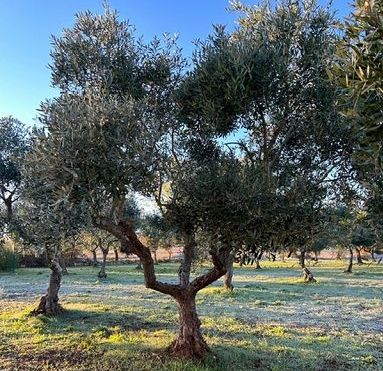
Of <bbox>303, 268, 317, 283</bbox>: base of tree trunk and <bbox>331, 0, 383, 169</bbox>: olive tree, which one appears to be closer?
<bbox>331, 0, 383, 169</bbox>: olive tree

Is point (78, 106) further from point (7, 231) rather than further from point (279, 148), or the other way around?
point (7, 231)

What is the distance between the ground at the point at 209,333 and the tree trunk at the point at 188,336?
0.31 metres

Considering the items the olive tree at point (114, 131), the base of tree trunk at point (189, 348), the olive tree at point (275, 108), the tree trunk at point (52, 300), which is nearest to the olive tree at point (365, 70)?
the olive tree at point (275, 108)

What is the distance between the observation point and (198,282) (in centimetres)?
1084

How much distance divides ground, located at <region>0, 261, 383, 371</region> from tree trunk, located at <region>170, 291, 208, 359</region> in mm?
306

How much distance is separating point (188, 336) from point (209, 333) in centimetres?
322

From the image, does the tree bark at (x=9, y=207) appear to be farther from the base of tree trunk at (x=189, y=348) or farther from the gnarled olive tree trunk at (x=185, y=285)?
the base of tree trunk at (x=189, y=348)

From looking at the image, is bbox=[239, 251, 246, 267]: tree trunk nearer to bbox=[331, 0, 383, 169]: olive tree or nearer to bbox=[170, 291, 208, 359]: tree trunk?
bbox=[170, 291, 208, 359]: tree trunk

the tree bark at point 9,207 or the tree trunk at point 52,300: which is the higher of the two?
the tree bark at point 9,207

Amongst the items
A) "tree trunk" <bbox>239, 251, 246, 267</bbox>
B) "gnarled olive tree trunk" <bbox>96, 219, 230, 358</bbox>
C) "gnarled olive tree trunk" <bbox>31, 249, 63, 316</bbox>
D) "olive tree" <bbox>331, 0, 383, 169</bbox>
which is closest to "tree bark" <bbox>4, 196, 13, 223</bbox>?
"gnarled olive tree trunk" <bbox>31, 249, 63, 316</bbox>

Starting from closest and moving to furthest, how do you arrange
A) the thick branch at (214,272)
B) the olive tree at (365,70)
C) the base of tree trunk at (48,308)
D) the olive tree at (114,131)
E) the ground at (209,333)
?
the olive tree at (365,70)
the olive tree at (114,131)
the thick branch at (214,272)
the ground at (209,333)
the base of tree trunk at (48,308)

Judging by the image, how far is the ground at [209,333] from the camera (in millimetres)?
10578

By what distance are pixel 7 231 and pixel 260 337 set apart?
11.6m

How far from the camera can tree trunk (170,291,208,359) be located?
10414 millimetres
